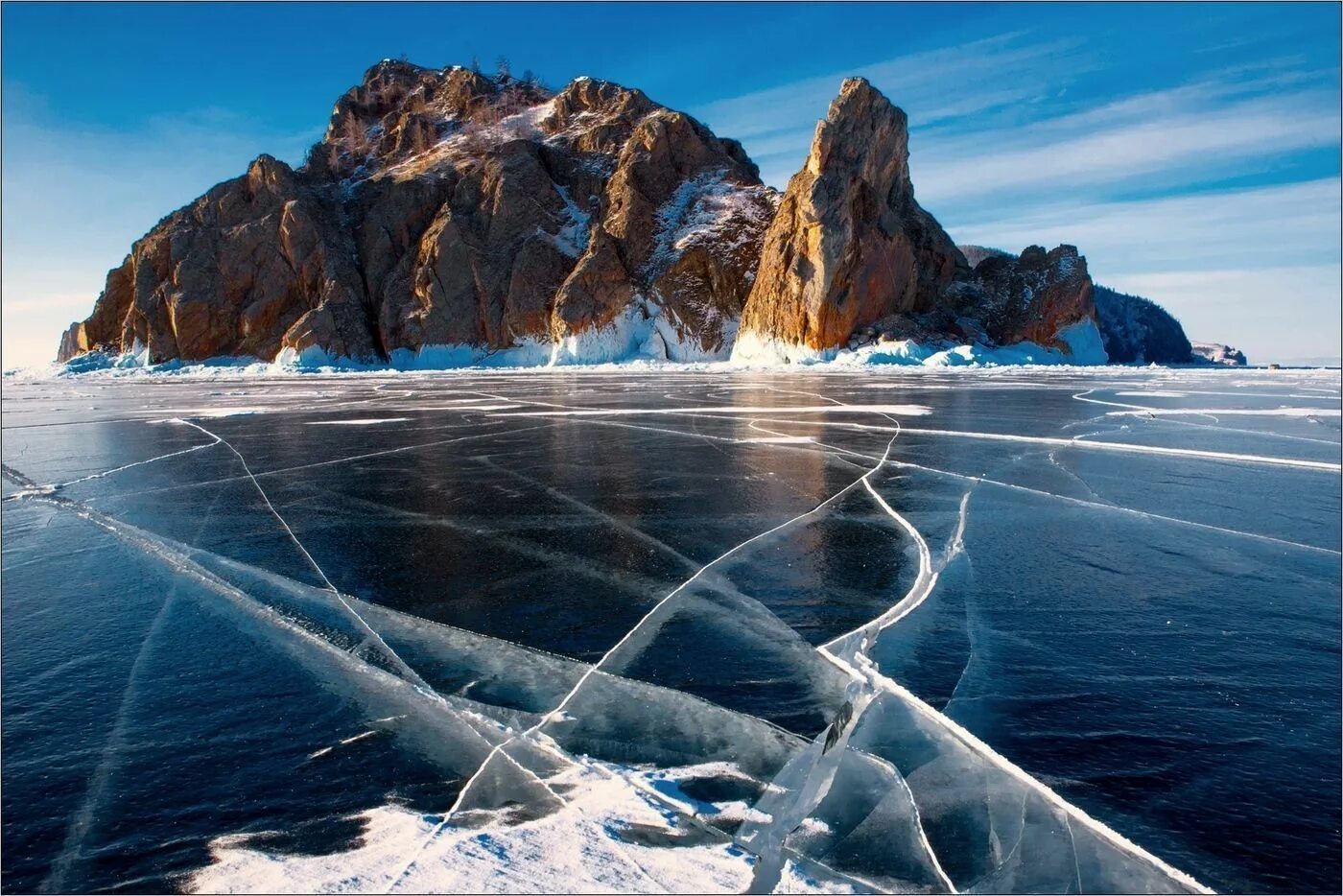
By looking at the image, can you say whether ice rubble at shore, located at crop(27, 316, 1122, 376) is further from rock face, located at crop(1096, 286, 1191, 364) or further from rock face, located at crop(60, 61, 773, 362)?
rock face, located at crop(1096, 286, 1191, 364)

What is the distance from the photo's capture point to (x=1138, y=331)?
63.4 meters

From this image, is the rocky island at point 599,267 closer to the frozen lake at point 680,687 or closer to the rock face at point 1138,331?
the rock face at point 1138,331

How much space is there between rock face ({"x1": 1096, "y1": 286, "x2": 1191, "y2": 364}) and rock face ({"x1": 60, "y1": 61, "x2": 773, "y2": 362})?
31.5 m

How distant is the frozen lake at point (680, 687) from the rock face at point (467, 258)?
155ft

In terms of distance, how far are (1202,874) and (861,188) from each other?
47058mm

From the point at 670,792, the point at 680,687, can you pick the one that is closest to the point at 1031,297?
the point at 680,687

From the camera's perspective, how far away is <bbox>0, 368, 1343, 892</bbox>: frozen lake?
6.95ft

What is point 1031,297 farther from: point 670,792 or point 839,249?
point 670,792

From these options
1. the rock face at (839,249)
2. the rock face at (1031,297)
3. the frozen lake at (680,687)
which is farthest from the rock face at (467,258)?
the frozen lake at (680,687)

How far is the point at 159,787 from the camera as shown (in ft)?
7.90

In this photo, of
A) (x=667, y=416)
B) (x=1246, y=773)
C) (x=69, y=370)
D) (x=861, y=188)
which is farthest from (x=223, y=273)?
(x=1246, y=773)

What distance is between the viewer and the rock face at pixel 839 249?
43.6 meters

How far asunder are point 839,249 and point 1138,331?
122ft

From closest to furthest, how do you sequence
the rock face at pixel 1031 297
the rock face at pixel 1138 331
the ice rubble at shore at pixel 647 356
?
the ice rubble at shore at pixel 647 356 → the rock face at pixel 1031 297 → the rock face at pixel 1138 331
